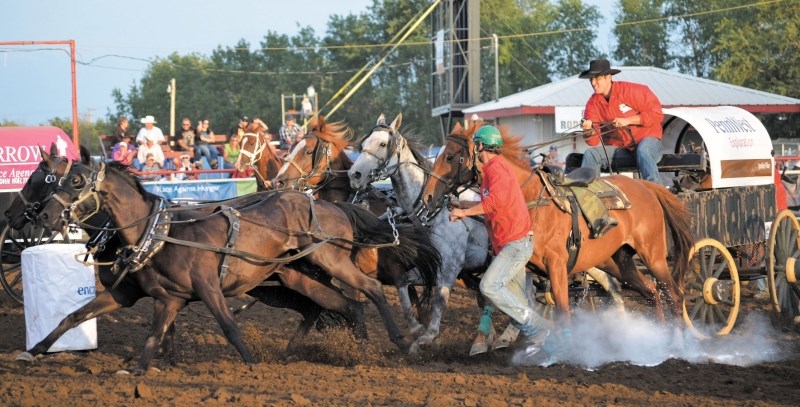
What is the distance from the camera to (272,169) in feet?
40.3

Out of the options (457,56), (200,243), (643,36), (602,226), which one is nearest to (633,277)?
(602,226)

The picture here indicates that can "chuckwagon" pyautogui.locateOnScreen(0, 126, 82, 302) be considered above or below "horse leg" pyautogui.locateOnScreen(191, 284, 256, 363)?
above

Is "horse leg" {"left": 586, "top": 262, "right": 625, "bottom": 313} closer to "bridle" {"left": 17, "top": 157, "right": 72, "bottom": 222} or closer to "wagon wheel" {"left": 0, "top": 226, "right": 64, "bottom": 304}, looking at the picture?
"bridle" {"left": 17, "top": 157, "right": 72, "bottom": 222}

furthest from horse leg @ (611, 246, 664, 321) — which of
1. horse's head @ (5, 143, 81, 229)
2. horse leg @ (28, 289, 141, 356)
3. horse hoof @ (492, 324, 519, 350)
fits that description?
horse's head @ (5, 143, 81, 229)

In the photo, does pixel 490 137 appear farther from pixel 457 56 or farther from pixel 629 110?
pixel 457 56

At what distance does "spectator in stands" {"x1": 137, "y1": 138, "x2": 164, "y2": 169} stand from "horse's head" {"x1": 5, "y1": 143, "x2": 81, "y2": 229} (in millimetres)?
9579

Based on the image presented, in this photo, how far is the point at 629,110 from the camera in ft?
31.6

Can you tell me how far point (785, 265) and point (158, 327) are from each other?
621cm

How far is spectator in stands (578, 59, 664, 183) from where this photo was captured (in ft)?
31.1

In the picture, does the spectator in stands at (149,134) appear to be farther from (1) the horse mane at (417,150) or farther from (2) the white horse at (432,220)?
(1) the horse mane at (417,150)

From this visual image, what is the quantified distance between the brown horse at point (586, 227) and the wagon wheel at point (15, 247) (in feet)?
18.5

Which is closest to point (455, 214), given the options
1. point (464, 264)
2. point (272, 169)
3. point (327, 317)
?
point (464, 264)

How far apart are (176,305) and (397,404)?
234 centimetres


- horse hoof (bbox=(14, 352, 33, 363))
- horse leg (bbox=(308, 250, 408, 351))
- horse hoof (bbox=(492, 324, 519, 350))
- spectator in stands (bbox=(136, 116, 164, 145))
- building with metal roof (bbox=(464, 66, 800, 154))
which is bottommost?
horse hoof (bbox=(492, 324, 519, 350))
